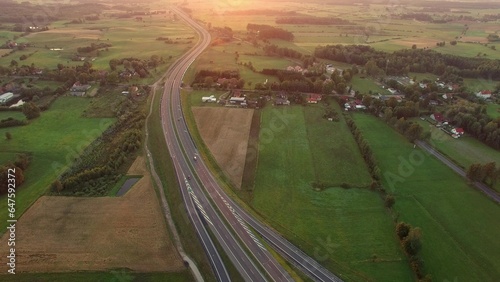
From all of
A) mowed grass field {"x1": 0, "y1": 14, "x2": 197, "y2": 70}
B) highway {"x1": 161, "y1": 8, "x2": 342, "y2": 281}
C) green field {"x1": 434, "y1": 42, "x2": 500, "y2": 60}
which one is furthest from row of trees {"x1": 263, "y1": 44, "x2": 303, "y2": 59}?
highway {"x1": 161, "y1": 8, "x2": 342, "y2": 281}

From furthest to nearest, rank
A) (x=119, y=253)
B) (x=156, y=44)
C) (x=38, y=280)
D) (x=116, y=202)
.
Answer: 1. (x=156, y=44)
2. (x=116, y=202)
3. (x=119, y=253)
4. (x=38, y=280)

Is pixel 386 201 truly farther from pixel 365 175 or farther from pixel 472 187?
pixel 472 187

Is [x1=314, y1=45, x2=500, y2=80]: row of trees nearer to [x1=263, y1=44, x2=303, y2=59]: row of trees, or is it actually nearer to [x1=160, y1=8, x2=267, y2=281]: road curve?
[x1=263, y1=44, x2=303, y2=59]: row of trees

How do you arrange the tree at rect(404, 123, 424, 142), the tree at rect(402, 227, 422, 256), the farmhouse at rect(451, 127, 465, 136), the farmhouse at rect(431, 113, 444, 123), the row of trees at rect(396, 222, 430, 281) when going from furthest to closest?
1. the farmhouse at rect(431, 113, 444, 123)
2. the farmhouse at rect(451, 127, 465, 136)
3. the tree at rect(404, 123, 424, 142)
4. the tree at rect(402, 227, 422, 256)
5. the row of trees at rect(396, 222, 430, 281)

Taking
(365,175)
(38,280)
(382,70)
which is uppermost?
(382,70)

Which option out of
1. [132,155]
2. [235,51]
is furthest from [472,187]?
[235,51]

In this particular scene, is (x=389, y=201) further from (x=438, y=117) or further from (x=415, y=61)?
(x=415, y=61)

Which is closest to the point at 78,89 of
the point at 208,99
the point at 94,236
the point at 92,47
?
the point at 208,99
